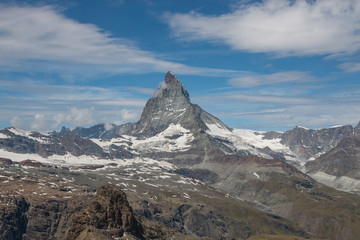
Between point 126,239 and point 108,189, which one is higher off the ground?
point 108,189

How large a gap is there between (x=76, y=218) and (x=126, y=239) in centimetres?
1875

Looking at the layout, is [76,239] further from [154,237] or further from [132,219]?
[154,237]

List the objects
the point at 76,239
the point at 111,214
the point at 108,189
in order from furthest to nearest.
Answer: the point at 108,189 → the point at 111,214 → the point at 76,239

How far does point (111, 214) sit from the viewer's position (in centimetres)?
17750

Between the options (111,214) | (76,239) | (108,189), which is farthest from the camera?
(108,189)

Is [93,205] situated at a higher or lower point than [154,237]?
higher

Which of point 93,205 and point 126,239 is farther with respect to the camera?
point 93,205

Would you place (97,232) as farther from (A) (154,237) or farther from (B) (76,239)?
(A) (154,237)

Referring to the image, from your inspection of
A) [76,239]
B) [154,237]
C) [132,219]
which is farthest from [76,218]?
[154,237]

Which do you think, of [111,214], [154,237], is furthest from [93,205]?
[154,237]

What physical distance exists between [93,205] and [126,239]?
19652 mm

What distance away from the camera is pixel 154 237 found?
197875 millimetres

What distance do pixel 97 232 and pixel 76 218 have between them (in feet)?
40.6

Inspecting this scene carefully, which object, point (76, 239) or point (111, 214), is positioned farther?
point (111, 214)
